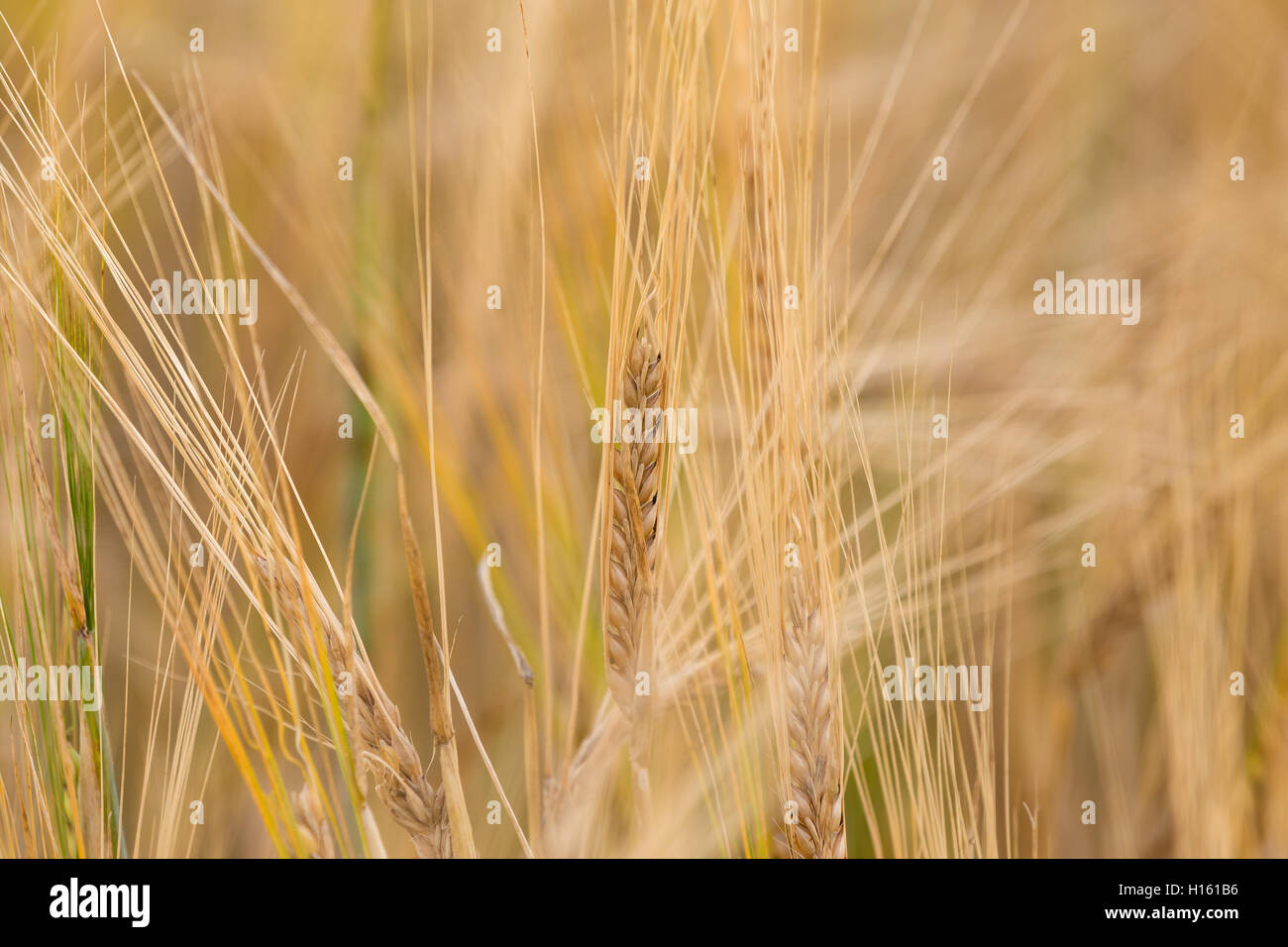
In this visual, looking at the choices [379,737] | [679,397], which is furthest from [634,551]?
[379,737]

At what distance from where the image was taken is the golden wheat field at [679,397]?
1030 millimetres

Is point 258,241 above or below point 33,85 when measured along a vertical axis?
Result: below

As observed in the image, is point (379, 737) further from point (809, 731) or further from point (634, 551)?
point (809, 731)

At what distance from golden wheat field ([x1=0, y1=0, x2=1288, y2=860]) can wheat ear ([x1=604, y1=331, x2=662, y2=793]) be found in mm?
118

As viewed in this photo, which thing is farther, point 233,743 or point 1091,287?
point 1091,287

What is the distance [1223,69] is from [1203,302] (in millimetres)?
299

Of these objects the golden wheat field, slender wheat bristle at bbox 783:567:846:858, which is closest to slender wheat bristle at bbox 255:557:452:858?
the golden wheat field

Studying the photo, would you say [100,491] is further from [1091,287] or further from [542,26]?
[1091,287]

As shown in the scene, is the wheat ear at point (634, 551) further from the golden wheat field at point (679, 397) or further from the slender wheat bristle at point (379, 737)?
the slender wheat bristle at point (379, 737)

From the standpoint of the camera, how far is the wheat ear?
2.93 ft

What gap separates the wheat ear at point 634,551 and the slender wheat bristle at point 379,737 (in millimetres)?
218

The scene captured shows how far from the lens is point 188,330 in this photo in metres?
1.06
